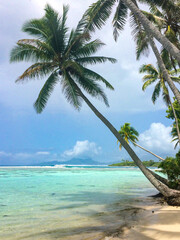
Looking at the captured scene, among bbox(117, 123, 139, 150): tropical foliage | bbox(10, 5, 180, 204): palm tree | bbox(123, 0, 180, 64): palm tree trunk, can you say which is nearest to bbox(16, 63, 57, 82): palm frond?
bbox(10, 5, 180, 204): palm tree

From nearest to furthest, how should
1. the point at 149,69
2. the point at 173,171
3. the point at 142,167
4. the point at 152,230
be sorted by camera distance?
1. the point at 152,230
2. the point at 142,167
3. the point at 173,171
4. the point at 149,69

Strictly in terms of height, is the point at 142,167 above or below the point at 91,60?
below

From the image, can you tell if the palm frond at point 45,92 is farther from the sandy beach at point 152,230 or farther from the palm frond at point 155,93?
the palm frond at point 155,93

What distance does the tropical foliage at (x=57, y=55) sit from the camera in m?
11.8

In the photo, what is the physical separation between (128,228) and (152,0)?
410 inches

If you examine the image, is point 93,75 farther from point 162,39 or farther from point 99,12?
point 162,39

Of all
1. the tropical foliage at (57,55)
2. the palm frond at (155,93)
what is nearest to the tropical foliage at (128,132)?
the palm frond at (155,93)

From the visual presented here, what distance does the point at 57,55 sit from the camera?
1221cm

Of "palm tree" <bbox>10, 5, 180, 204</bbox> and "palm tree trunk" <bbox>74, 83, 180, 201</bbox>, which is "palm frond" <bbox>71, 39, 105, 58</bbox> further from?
"palm tree trunk" <bbox>74, 83, 180, 201</bbox>

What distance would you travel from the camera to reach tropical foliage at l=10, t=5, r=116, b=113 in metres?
11.8

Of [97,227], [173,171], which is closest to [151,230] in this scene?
[97,227]

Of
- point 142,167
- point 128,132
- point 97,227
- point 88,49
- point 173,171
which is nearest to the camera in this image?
point 97,227

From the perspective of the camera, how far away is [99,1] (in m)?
10.3

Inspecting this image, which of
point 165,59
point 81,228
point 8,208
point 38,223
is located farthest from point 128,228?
point 165,59
